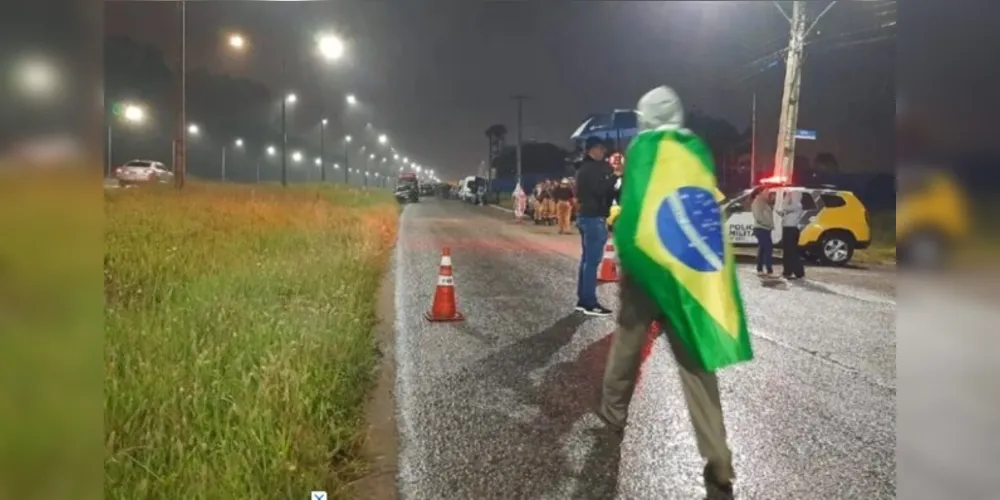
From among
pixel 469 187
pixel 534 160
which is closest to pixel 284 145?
pixel 469 187

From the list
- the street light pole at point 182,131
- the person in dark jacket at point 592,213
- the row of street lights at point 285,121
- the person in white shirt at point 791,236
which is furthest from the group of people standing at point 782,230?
the street light pole at point 182,131

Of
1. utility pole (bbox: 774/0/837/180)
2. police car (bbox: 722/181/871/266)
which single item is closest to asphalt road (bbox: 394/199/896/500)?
police car (bbox: 722/181/871/266)

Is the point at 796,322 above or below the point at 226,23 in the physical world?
below

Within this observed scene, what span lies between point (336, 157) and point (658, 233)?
5.10ft

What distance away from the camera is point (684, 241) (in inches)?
79.6

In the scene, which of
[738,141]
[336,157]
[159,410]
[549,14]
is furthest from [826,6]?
[159,410]

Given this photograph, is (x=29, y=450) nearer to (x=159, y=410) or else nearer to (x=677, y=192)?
(x=159, y=410)

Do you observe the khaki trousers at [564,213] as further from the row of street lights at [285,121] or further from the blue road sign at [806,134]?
the blue road sign at [806,134]

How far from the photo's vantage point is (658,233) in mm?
2029

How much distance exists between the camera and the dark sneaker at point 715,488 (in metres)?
2.05

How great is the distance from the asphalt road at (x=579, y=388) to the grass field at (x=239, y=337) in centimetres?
20

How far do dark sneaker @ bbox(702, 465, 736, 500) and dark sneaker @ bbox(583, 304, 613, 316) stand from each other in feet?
1.83

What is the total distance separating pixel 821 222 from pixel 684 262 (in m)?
1.05

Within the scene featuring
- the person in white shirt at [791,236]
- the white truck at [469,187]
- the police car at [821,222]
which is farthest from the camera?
the person in white shirt at [791,236]
